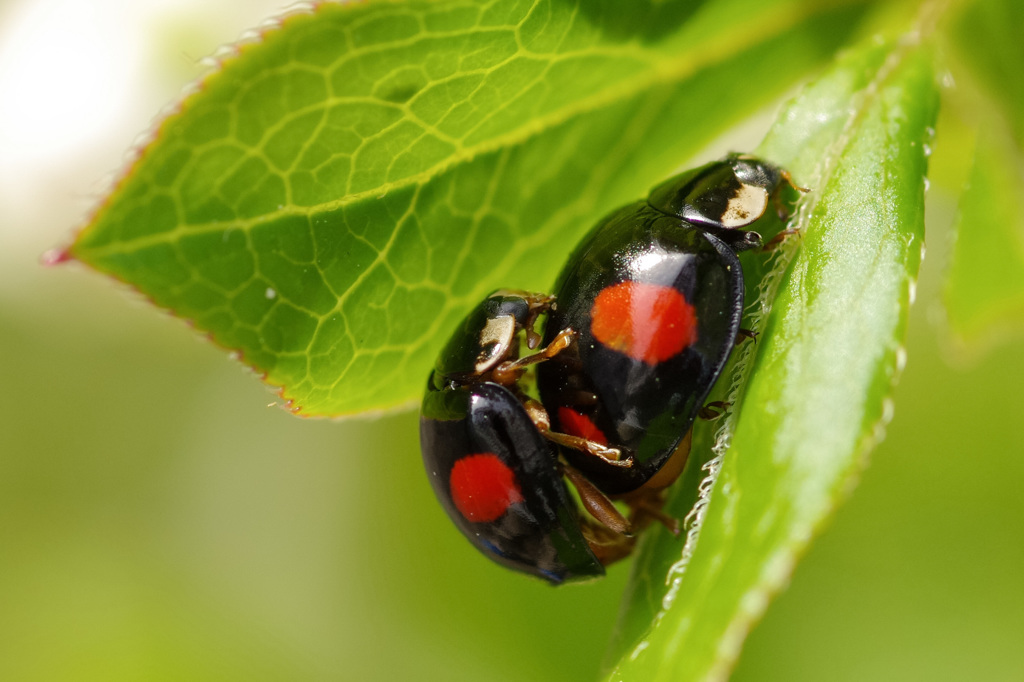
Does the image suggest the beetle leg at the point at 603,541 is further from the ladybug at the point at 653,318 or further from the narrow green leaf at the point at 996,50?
the narrow green leaf at the point at 996,50

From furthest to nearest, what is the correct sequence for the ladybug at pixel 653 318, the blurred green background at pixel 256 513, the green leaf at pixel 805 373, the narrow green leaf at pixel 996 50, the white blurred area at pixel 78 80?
the white blurred area at pixel 78 80 → the blurred green background at pixel 256 513 → the narrow green leaf at pixel 996 50 → the ladybug at pixel 653 318 → the green leaf at pixel 805 373

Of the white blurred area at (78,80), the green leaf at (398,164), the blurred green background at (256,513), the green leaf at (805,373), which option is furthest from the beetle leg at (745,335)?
the white blurred area at (78,80)

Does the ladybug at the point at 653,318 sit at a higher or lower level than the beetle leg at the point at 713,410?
higher

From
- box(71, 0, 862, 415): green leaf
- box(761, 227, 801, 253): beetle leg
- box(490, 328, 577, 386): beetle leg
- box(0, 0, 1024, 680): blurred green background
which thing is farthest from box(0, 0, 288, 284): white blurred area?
box(761, 227, 801, 253): beetle leg

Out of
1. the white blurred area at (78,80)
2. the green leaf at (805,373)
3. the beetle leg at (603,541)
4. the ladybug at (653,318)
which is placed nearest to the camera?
the green leaf at (805,373)

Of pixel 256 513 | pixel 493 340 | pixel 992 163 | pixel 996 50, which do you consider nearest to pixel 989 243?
pixel 992 163

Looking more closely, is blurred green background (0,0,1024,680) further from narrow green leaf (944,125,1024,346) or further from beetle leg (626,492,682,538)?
beetle leg (626,492,682,538)

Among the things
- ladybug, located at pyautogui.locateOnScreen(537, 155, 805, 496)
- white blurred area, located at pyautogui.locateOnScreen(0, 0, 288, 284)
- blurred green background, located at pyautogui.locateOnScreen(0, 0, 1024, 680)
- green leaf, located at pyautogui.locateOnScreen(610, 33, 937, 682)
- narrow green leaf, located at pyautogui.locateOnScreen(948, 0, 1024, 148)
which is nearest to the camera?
green leaf, located at pyautogui.locateOnScreen(610, 33, 937, 682)
